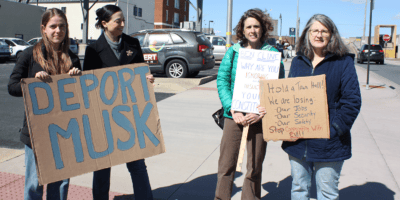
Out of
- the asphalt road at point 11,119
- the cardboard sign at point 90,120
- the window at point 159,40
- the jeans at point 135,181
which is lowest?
the asphalt road at point 11,119

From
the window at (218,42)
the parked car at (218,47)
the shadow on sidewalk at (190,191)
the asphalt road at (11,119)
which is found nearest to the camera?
the shadow on sidewalk at (190,191)

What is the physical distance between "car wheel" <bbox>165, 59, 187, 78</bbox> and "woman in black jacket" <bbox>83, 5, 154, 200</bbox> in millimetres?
9577

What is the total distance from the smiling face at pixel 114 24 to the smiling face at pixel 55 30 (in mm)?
352

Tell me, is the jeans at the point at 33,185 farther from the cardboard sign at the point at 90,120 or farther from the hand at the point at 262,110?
the hand at the point at 262,110

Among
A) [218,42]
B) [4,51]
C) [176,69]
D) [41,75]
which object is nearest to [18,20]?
[4,51]

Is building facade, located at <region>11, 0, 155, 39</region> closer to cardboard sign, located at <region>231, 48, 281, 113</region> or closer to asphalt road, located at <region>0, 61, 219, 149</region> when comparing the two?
asphalt road, located at <region>0, 61, 219, 149</region>

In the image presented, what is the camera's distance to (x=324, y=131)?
2484 mm

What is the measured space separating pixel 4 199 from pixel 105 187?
3.61ft

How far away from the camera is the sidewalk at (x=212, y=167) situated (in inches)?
143

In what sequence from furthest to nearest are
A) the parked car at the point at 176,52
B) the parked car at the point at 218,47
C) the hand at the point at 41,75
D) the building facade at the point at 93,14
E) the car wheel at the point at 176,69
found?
the building facade at the point at 93,14, the parked car at the point at 218,47, the car wheel at the point at 176,69, the parked car at the point at 176,52, the hand at the point at 41,75

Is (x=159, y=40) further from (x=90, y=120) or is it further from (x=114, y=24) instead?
(x=90, y=120)

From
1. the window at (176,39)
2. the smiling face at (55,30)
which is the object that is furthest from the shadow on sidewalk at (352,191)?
the window at (176,39)

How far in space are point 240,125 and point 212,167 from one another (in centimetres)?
152

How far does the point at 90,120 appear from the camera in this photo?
2.60 m
